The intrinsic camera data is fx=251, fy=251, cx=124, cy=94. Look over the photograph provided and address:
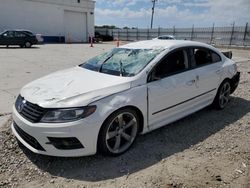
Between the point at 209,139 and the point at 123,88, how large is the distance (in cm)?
171

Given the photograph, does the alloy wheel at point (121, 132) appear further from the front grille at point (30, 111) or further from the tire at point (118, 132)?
the front grille at point (30, 111)

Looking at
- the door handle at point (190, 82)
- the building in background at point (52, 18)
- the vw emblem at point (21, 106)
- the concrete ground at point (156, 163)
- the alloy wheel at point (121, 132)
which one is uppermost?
the building in background at point (52, 18)

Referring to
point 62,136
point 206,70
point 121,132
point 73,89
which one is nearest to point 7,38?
point 206,70

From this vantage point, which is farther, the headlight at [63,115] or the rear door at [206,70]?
the rear door at [206,70]

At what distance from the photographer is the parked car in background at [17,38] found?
859 inches

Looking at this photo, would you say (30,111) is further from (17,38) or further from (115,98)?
(17,38)

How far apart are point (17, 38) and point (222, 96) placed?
69.1 ft

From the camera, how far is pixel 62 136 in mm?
2969

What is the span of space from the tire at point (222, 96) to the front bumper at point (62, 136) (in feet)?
10.2

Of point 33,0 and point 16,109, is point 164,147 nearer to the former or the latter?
point 16,109

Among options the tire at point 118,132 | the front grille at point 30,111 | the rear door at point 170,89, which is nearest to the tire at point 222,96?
the rear door at point 170,89

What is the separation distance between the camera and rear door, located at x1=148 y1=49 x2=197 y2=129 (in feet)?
12.3

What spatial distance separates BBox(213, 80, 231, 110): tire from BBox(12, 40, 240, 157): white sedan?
10.5 inches

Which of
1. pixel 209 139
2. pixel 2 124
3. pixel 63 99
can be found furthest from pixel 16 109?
pixel 209 139
